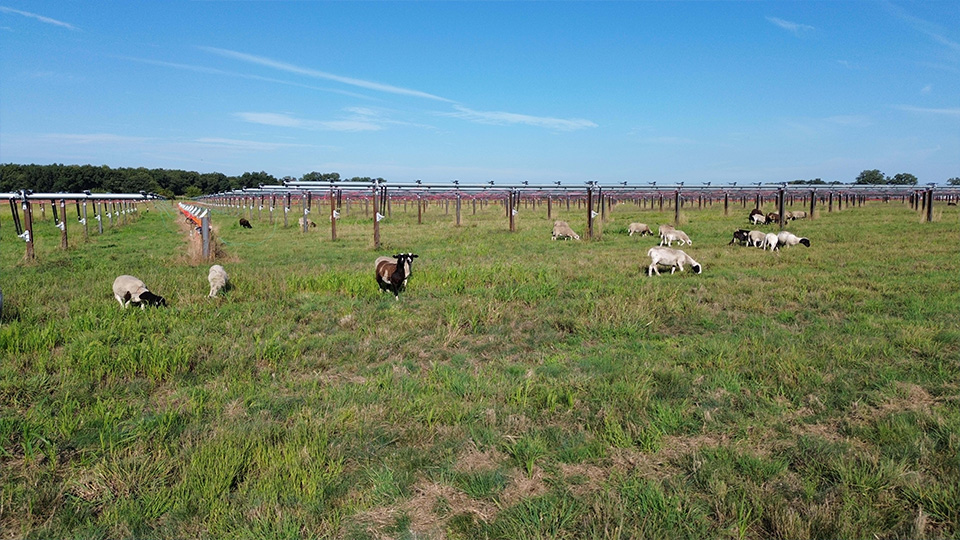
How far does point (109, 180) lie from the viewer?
331 ft

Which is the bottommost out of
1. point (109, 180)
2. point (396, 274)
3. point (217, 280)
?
point (217, 280)

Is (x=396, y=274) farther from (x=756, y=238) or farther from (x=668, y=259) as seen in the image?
(x=756, y=238)

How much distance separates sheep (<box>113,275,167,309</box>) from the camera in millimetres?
8742

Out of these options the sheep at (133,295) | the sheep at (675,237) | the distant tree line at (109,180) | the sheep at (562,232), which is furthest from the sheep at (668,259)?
the distant tree line at (109,180)

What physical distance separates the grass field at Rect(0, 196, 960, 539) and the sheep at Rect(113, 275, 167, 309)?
0.30 m

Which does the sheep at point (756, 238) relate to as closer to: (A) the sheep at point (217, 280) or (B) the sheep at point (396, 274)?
(B) the sheep at point (396, 274)

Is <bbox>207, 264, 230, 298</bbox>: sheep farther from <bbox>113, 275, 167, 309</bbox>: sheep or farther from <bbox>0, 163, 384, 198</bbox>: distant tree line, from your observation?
<bbox>0, 163, 384, 198</bbox>: distant tree line

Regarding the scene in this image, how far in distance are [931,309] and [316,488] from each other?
30.8 ft

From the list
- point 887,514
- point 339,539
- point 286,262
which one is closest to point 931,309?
point 887,514

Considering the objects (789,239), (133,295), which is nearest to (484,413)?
(133,295)

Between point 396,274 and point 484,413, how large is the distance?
18.1 ft

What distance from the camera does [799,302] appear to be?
30.3 ft

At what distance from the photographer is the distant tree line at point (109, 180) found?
90.6 metres

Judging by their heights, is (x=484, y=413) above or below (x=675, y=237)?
below
